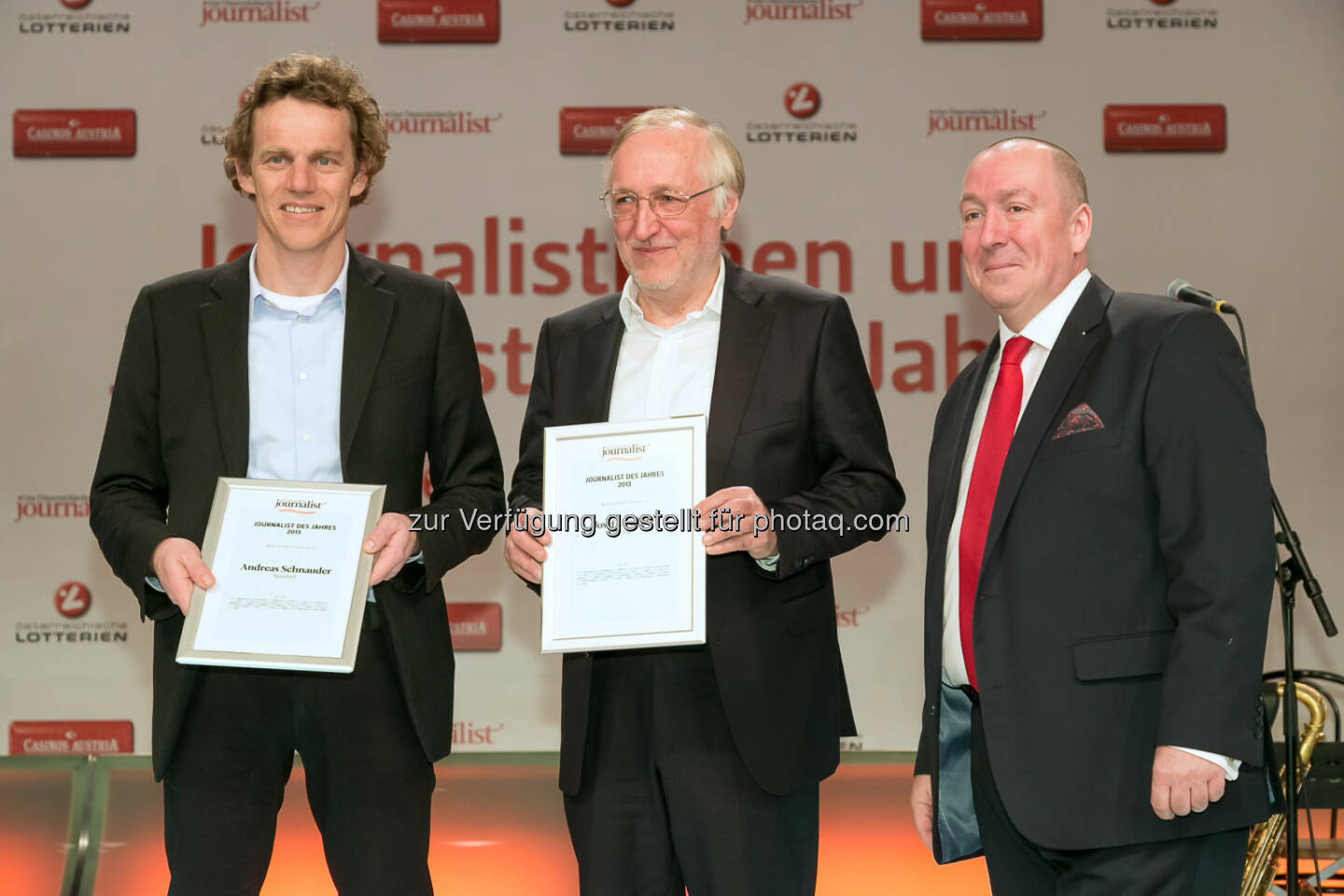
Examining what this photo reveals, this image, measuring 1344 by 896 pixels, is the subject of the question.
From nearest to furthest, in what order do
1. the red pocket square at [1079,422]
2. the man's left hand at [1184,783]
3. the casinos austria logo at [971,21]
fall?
the man's left hand at [1184,783] → the red pocket square at [1079,422] → the casinos austria logo at [971,21]

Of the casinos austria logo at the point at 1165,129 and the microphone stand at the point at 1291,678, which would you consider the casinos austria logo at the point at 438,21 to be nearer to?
the casinos austria logo at the point at 1165,129

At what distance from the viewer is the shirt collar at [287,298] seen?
2.41m

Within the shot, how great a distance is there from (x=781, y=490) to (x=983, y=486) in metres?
0.39

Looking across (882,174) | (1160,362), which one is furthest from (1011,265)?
(882,174)

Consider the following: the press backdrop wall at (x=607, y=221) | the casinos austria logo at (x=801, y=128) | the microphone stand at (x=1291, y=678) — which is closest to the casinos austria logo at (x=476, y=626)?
the press backdrop wall at (x=607, y=221)

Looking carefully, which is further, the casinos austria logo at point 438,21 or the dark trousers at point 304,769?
the casinos austria logo at point 438,21

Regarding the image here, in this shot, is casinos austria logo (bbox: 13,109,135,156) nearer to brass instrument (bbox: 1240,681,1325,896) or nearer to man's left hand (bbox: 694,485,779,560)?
man's left hand (bbox: 694,485,779,560)

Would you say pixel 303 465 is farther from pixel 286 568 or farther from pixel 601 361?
pixel 601 361

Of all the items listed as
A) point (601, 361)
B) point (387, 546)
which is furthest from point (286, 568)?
point (601, 361)

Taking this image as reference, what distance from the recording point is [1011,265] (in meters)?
2.30

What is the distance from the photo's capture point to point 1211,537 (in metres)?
1.90

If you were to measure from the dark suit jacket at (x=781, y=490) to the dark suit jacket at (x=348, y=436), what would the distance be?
0.22m

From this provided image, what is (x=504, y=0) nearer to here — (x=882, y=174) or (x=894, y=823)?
(x=882, y=174)

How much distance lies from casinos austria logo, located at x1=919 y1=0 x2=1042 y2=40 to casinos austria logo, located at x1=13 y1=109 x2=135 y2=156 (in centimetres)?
363
